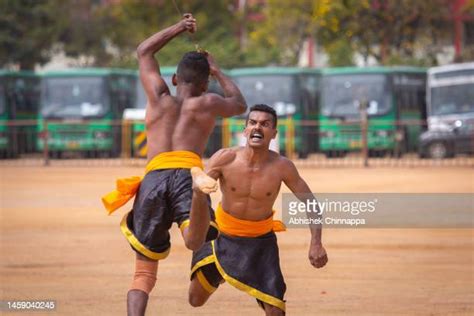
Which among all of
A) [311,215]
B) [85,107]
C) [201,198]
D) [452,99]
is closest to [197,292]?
[311,215]

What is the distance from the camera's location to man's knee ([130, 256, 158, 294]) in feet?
26.1

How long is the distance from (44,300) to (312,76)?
99.6 ft

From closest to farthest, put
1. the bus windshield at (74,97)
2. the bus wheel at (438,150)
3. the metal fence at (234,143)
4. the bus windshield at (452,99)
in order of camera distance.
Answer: the metal fence at (234,143) → the bus wheel at (438,150) → the bus windshield at (452,99) → the bus windshield at (74,97)

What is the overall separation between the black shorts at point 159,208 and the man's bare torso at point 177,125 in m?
0.19

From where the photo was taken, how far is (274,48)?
50.9m

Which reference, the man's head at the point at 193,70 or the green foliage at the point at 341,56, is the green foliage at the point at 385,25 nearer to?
the green foliage at the point at 341,56

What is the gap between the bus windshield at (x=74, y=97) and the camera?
3788 centimetres

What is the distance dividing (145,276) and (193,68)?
125cm

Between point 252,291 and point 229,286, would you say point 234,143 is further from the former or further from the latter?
point 252,291

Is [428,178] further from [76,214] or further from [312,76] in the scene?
[312,76]

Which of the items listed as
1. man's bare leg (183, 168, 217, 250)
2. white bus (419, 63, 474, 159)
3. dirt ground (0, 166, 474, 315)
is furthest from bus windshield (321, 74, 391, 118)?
man's bare leg (183, 168, 217, 250)

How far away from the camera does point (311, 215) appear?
784cm

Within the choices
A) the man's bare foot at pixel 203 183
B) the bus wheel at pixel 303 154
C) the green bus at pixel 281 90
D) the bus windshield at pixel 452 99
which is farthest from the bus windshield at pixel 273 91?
the man's bare foot at pixel 203 183

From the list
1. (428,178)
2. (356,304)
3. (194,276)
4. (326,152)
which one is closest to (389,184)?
(428,178)
